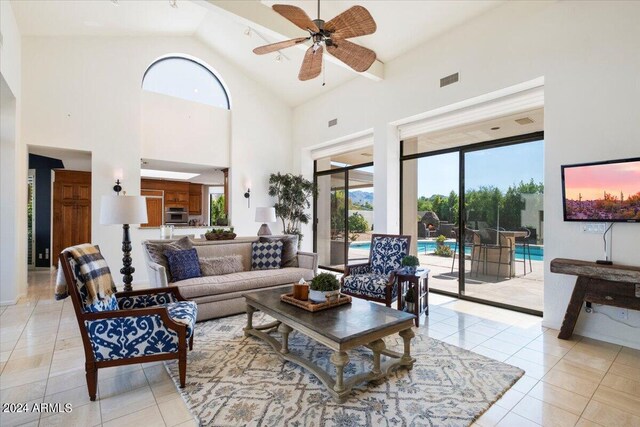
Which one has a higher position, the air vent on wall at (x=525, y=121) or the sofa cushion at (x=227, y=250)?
the air vent on wall at (x=525, y=121)

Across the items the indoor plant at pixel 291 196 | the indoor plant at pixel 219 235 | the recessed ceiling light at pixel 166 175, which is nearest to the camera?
the indoor plant at pixel 219 235

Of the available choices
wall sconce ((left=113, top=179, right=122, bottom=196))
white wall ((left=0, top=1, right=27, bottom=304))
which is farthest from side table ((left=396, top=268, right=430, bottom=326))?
white wall ((left=0, top=1, right=27, bottom=304))

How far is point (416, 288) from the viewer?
3635 millimetres

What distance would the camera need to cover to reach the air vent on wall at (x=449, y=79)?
4.59 metres

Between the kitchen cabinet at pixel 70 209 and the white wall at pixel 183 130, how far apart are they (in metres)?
Answer: 3.20

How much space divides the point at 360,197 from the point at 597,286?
426 centimetres

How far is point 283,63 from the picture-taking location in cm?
641

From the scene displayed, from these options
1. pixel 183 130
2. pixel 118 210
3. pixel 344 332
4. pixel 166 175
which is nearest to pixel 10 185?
pixel 118 210

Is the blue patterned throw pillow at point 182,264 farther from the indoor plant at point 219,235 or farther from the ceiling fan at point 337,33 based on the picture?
the ceiling fan at point 337,33

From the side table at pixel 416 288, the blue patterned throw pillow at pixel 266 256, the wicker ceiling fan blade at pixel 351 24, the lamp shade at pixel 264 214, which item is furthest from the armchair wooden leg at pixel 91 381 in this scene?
the lamp shade at pixel 264 214

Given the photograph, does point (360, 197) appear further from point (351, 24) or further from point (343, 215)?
point (351, 24)

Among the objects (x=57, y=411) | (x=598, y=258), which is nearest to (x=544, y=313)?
(x=598, y=258)

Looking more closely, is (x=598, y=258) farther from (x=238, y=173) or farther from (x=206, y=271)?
(x=238, y=173)

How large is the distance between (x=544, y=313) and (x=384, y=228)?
257 centimetres
